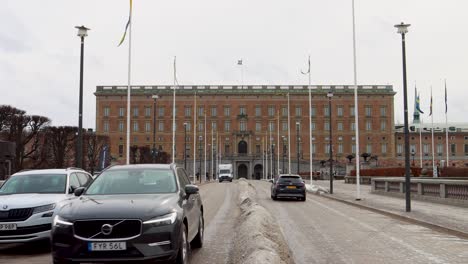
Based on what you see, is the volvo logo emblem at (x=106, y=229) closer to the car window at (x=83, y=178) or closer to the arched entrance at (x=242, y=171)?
the car window at (x=83, y=178)

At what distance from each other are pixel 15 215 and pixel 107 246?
3.94 meters

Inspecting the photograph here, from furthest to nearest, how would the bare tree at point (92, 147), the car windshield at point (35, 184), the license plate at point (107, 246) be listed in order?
the bare tree at point (92, 147), the car windshield at point (35, 184), the license plate at point (107, 246)

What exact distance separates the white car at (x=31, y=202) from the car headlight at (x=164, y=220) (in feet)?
8.13

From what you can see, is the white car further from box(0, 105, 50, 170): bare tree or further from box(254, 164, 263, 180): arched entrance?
box(254, 164, 263, 180): arched entrance

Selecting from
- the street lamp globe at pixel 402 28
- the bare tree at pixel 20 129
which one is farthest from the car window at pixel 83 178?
the bare tree at pixel 20 129

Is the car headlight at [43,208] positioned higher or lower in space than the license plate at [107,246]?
higher

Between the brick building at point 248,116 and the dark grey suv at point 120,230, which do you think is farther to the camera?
the brick building at point 248,116

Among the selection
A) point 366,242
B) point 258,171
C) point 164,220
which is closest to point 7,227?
point 164,220

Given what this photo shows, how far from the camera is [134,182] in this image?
29.6ft

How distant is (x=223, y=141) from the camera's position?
13888 centimetres

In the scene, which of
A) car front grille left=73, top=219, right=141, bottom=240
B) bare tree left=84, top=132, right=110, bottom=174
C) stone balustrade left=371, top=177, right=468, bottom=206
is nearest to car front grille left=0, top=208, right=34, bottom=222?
car front grille left=73, top=219, right=141, bottom=240

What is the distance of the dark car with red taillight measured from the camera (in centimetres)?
2919

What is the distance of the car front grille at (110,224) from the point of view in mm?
7242

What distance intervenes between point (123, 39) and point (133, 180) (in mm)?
25308
